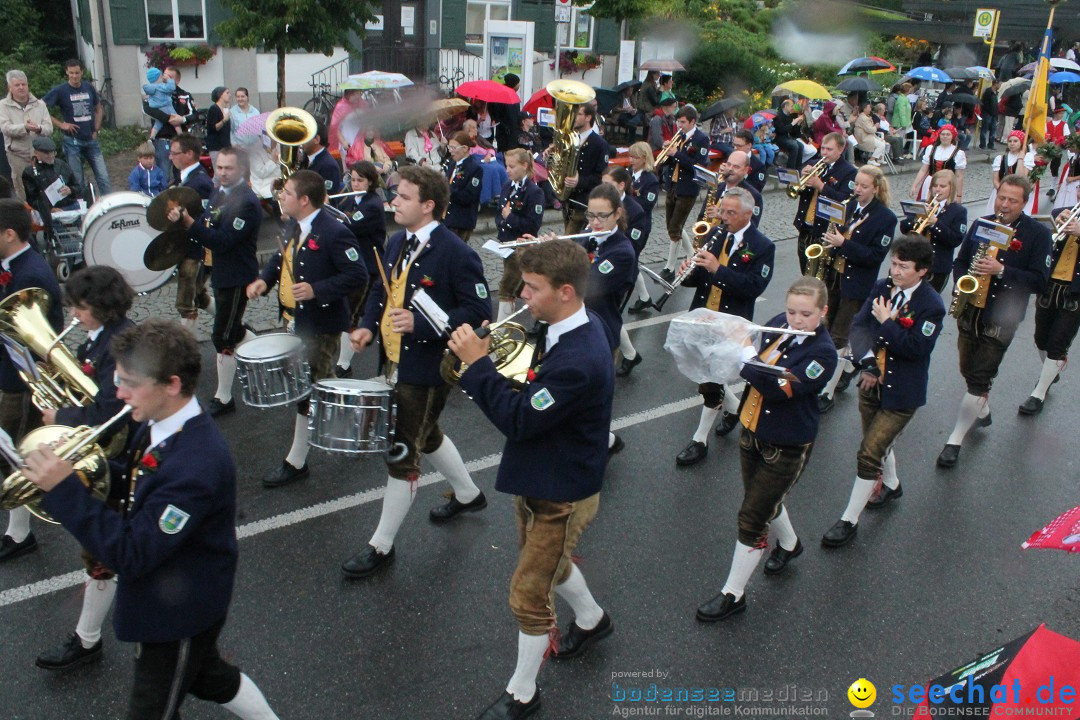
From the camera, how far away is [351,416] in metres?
4.78

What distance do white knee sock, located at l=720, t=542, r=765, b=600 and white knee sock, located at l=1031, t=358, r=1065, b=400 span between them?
4247mm

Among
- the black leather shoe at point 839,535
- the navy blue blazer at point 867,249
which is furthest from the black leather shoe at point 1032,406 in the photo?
the black leather shoe at point 839,535

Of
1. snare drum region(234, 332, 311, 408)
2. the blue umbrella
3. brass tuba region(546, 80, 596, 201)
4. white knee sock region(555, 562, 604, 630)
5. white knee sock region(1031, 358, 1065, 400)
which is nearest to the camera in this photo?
white knee sock region(555, 562, 604, 630)

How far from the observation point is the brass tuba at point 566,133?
10266mm

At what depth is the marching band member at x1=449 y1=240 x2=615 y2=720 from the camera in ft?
11.6

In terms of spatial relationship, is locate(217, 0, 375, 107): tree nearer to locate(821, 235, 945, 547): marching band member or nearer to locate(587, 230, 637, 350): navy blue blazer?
locate(587, 230, 637, 350): navy blue blazer

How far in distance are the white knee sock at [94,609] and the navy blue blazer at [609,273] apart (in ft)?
10.8

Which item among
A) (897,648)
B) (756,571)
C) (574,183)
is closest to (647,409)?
(756,571)

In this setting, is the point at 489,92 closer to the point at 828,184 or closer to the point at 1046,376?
the point at 828,184

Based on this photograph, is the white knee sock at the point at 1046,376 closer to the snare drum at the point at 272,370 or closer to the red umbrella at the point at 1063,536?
the red umbrella at the point at 1063,536

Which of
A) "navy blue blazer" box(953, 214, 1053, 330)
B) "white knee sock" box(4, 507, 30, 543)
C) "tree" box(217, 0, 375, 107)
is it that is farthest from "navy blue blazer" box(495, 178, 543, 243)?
"tree" box(217, 0, 375, 107)

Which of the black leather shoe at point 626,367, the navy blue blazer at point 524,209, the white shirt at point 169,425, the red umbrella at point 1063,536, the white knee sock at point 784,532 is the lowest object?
the black leather shoe at point 626,367

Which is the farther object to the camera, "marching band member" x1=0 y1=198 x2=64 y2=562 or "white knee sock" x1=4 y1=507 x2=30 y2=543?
"white knee sock" x1=4 y1=507 x2=30 y2=543

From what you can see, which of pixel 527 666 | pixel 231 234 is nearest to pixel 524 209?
pixel 231 234
